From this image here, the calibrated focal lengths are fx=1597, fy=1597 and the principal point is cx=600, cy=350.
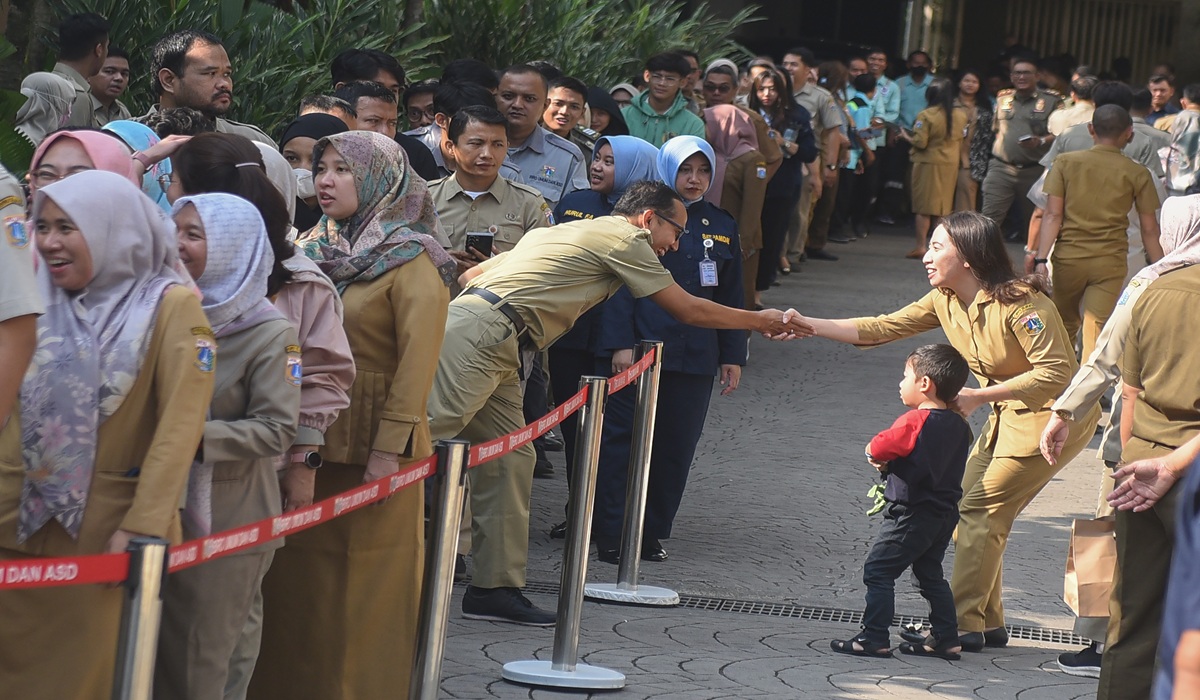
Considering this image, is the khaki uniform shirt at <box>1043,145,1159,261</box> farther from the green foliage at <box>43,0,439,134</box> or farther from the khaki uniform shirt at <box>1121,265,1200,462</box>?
the khaki uniform shirt at <box>1121,265,1200,462</box>

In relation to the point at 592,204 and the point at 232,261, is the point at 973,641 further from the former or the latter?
the point at 232,261

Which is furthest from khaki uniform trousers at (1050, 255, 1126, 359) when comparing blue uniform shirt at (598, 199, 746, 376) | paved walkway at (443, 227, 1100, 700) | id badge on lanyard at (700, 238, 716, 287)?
id badge on lanyard at (700, 238, 716, 287)

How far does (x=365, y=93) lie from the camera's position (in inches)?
294

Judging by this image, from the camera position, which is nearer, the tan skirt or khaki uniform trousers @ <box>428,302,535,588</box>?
the tan skirt

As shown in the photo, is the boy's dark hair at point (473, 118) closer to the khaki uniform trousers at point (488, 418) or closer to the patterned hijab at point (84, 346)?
the khaki uniform trousers at point (488, 418)

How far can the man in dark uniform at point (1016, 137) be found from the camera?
1538cm

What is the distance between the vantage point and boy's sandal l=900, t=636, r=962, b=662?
19.8 ft

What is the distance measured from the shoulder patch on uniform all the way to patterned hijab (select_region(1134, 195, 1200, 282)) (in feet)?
10.8

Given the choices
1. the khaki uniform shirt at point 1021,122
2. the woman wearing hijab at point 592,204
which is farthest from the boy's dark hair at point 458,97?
the khaki uniform shirt at point 1021,122

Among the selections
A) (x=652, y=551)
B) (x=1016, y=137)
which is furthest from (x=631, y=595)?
(x=1016, y=137)

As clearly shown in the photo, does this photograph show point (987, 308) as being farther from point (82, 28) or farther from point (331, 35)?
point (331, 35)

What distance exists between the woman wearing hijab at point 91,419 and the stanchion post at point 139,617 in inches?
18.7

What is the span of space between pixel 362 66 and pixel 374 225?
12.9ft

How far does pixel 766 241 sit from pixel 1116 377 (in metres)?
8.45
